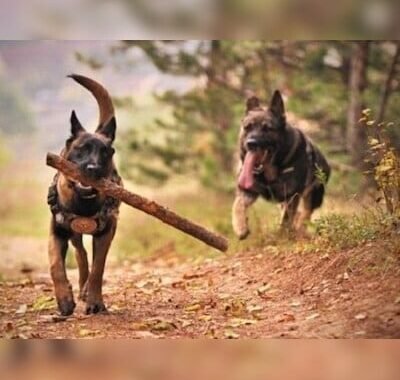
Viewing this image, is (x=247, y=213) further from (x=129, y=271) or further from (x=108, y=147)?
(x=108, y=147)

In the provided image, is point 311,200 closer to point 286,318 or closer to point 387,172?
point 387,172

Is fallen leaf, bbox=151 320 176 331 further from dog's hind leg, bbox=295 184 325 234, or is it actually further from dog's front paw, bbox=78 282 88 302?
dog's hind leg, bbox=295 184 325 234

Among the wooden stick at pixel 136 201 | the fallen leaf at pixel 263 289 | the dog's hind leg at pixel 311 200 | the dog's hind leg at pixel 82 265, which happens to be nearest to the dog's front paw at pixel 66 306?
the dog's hind leg at pixel 82 265

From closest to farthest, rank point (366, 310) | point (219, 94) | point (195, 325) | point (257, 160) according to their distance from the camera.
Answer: point (366, 310) → point (195, 325) → point (257, 160) → point (219, 94)

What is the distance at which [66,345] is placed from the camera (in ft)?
11.1

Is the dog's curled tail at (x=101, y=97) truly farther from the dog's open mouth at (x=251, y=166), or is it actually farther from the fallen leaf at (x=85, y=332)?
the fallen leaf at (x=85, y=332)

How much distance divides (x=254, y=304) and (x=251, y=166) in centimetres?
97

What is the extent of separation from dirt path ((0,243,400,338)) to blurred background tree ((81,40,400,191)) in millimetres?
1181

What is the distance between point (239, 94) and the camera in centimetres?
603

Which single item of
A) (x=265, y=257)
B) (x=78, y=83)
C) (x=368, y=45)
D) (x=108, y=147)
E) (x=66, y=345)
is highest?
(x=368, y=45)

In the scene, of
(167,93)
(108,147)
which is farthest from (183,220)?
(167,93)

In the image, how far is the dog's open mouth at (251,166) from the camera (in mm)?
4363

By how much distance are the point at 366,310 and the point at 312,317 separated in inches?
8.5

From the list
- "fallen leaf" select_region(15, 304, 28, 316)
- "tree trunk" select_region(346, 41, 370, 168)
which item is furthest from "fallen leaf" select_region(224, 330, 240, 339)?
"tree trunk" select_region(346, 41, 370, 168)
